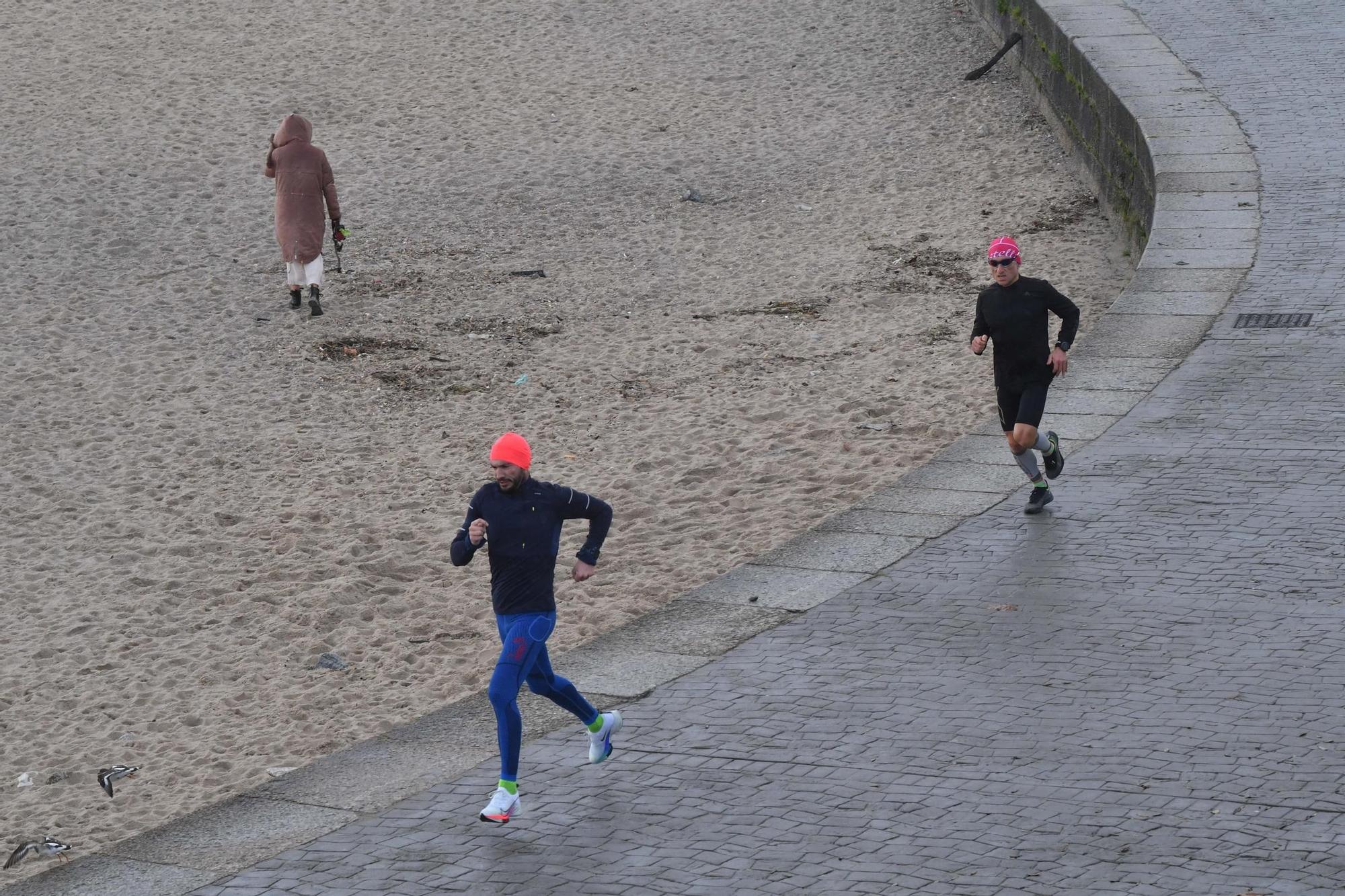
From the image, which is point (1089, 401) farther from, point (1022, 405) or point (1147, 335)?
point (1022, 405)

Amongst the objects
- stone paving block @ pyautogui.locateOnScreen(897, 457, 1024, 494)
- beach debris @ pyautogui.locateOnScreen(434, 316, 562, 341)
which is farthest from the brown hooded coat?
stone paving block @ pyautogui.locateOnScreen(897, 457, 1024, 494)

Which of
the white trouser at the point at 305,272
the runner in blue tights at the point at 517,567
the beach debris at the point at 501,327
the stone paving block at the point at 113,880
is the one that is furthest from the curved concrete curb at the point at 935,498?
the white trouser at the point at 305,272

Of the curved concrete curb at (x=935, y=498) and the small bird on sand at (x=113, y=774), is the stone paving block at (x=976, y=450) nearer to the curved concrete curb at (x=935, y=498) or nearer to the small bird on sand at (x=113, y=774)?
the curved concrete curb at (x=935, y=498)

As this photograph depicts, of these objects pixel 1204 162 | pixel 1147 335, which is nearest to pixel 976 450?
pixel 1147 335

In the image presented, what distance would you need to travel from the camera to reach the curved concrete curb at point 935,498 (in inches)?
269

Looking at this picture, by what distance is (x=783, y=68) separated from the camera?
22328mm

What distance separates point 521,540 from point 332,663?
8.13ft

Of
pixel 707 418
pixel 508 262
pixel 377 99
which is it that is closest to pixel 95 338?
pixel 508 262

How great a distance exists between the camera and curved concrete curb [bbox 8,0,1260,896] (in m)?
6.84

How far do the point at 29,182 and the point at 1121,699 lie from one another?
14898mm

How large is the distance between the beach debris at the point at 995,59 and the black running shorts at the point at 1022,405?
40.2ft

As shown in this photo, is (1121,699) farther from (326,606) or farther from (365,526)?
(365,526)

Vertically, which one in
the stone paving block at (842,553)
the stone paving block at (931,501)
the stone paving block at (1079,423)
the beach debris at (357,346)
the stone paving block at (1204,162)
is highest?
the stone paving block at (1204,162)

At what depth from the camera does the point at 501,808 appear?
21.4 ft
